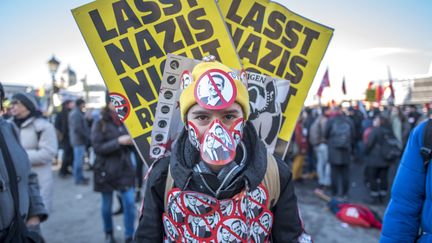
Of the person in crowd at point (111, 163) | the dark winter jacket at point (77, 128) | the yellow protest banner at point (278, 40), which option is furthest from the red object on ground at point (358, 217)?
the dark winter jacket at point (77, 128)

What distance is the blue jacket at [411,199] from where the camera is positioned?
63.9 inches

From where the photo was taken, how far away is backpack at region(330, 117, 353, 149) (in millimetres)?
5984

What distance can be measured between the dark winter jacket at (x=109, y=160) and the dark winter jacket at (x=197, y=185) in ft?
7.60

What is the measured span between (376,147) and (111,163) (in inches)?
195

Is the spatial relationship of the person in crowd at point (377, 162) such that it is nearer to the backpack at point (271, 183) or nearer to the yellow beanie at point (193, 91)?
the backpack at point (271, 183)

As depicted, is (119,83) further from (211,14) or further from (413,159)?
(413,159)

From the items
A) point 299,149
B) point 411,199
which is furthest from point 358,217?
point 411,199

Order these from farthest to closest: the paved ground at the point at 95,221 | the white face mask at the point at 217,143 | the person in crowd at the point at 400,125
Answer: the person in crowd at the point at 400,125 < the paved ground at the point at 95,221 < the white face mask at the point at 217,143

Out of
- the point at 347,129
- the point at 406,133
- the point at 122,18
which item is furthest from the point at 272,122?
the point at 406,133

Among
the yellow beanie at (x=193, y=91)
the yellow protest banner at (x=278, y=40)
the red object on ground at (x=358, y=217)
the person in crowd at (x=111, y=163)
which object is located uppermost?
the yellow protest banner at (x=278, y=40)

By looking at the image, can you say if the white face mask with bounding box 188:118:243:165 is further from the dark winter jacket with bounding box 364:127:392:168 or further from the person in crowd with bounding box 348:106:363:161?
the person in crowd with bounding box 348:106:363:161

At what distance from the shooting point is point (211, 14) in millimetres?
1894

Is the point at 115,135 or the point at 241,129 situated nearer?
the point at 241,129

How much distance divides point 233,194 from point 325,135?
5454 millimetres
